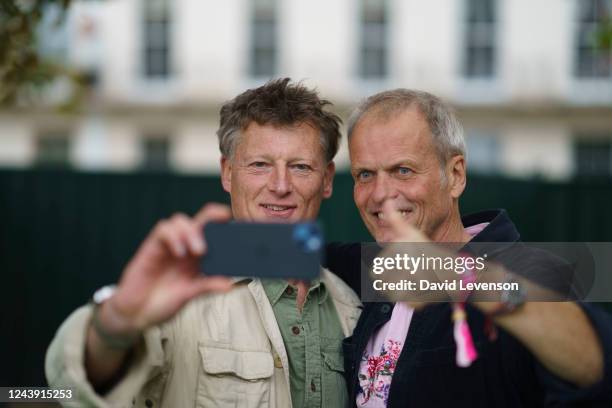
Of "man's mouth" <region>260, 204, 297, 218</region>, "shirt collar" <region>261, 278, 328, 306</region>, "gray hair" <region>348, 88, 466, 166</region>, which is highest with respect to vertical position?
"gray hair" <region>348, 88, 466, 166</region>

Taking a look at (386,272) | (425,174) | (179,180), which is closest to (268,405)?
(386,272)

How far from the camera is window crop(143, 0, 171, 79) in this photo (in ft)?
76.4

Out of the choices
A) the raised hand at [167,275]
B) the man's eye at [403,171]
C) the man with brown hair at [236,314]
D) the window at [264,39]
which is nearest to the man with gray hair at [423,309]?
the man's eye at [403,171]

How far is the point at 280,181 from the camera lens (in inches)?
102

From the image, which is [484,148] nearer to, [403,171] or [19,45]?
[19,45]

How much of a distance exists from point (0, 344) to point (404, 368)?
564 centimetres

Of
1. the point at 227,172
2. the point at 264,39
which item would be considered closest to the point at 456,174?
the point at 227,172

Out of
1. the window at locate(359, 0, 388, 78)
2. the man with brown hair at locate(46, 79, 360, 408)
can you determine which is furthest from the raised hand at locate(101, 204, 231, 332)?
the window at locate(359, 0, 388, 78)

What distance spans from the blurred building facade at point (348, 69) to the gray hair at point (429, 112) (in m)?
20.2

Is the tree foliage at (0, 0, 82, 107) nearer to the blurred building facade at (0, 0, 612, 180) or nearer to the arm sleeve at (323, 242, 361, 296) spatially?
the arm sleeve at (323, 242, 361, 296)

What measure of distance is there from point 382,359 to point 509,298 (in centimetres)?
82

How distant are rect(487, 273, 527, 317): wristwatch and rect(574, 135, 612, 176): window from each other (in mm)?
22229

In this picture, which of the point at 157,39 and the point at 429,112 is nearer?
the point at 429,112

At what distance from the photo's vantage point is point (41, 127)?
2330 centimetres
